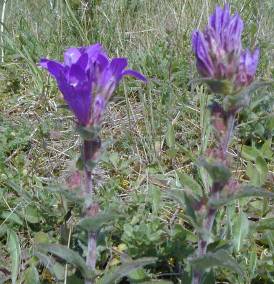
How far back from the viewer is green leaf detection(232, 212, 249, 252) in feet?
6.16

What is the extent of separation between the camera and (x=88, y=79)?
1366 millimetres

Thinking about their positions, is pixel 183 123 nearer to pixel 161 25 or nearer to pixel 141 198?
pixel 141 198

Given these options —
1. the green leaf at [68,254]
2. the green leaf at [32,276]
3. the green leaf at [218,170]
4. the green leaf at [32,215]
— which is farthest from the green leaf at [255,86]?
the green leaf at [32,215]

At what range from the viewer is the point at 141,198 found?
203cm

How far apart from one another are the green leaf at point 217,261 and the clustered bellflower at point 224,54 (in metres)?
0.44

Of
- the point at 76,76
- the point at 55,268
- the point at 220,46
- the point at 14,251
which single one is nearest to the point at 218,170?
the point at 220,46

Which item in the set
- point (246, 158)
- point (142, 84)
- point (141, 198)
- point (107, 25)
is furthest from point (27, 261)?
point (107, 25)

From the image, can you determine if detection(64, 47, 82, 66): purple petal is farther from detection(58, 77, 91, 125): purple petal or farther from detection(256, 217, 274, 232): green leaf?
detection(256, 217, 274, 232): green leaf

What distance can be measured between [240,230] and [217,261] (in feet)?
1.76

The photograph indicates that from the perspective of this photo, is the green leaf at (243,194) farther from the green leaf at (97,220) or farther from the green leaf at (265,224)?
the green leaf at (265,224)

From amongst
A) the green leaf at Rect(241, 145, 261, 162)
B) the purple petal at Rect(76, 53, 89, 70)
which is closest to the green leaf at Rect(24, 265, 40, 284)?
the purple petal at Rect(76, 53, 89, 70)

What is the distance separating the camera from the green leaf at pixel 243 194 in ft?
4.52

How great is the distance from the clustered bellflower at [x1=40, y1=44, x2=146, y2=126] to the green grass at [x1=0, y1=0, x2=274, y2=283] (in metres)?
0.09

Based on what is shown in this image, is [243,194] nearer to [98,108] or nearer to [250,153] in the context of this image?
[98,108]
